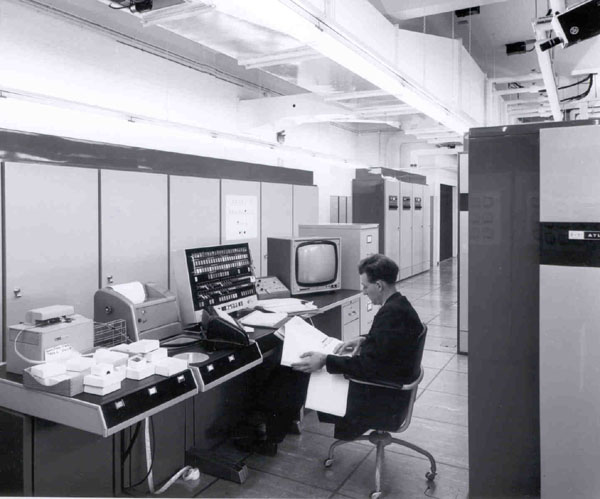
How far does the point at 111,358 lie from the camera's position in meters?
2.08

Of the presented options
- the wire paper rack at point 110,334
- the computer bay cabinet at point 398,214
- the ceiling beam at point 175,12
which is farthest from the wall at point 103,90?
the computer bay cabinet at point 398,214

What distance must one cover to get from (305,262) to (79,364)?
87.0 inches

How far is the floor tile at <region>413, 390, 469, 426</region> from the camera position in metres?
3.62

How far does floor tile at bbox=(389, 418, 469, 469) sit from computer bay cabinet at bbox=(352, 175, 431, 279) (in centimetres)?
610

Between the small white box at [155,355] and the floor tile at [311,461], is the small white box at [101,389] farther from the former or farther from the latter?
the floor tile at [311,461]

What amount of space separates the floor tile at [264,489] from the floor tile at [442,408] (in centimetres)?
127

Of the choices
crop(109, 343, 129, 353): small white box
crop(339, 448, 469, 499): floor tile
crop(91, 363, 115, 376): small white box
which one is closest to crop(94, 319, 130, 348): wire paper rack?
crop(109, 343, 129, 353): small white box

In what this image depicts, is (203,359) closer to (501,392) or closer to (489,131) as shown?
(501,392)

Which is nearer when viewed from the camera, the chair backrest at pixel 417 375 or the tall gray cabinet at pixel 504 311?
→ the tall gray cabinet at pixel 504 311

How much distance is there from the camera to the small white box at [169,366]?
2.09 m

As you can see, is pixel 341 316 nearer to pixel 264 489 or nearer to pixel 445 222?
pixel 264 489

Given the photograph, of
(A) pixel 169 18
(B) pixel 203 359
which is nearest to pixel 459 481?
(B) pixel 203 359

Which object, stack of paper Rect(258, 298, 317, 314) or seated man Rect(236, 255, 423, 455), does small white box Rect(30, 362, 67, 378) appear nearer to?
seated man Rect(236, 255, 423, 455)

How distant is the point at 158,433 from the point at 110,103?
140 inches
